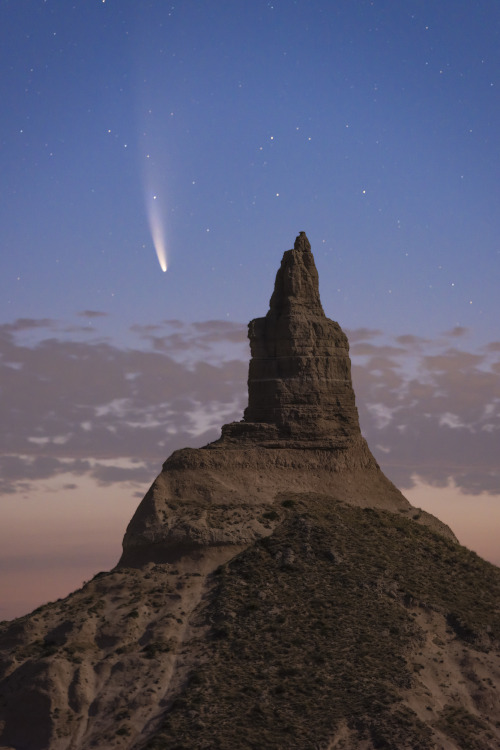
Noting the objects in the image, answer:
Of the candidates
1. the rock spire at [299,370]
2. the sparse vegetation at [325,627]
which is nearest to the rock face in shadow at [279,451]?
the rock spire at [299,370]

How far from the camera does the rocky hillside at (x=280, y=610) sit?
68.3 metres

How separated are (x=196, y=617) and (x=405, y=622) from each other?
12.9 m

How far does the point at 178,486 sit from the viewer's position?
274 ft

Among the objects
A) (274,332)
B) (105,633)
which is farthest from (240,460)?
(105,633)

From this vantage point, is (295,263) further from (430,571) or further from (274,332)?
(430,571)

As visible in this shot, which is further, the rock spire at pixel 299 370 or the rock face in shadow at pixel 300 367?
the rock face in shadow at pixel 300 367

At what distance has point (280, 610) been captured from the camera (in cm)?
7494

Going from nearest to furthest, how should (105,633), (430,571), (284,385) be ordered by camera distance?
(105,633)
(430,571)
(284,385)

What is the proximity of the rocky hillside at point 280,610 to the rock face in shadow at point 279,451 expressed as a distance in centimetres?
11

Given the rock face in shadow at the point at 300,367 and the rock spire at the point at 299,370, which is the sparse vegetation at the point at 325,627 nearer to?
the rock spire at the point at 299,370

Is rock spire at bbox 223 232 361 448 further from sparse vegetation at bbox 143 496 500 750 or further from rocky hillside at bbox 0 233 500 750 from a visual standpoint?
sparse vegetation at bbox 143 496 500 750

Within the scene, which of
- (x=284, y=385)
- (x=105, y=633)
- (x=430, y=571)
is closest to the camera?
(x=105, y=633)

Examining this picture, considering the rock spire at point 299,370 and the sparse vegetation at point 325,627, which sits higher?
the rock spire at point 299,370

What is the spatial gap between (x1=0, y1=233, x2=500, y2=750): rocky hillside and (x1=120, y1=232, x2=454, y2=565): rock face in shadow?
0.11 meters
